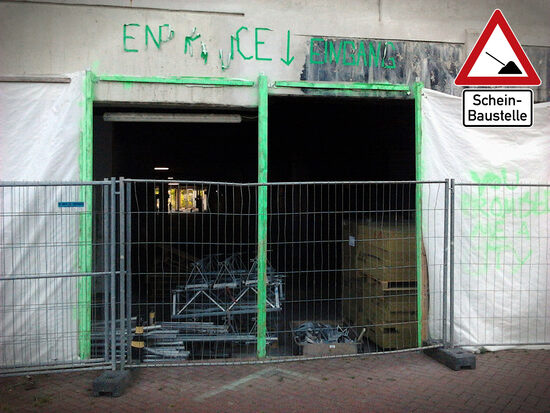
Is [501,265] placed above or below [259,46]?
below

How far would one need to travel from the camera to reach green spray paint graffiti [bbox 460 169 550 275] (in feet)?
21.4

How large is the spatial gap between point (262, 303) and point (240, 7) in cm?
356

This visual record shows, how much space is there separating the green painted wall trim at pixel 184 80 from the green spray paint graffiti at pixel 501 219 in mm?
3125

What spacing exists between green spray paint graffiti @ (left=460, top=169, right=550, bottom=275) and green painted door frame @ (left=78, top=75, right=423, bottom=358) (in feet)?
2.35

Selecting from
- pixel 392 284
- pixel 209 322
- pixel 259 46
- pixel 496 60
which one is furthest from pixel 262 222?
pixel 496 60

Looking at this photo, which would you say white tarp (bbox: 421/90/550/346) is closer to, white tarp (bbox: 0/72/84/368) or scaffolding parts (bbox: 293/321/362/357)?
scaffolding parts (bbox: 293/321/362/357)

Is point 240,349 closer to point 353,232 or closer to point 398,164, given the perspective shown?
point 353,232

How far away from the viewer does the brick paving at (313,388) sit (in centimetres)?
476

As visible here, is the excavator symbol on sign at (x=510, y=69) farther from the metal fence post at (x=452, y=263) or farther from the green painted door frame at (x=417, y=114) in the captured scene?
the metal fence post at (x=452, y=263)

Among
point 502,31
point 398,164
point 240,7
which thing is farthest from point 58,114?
point 398,164

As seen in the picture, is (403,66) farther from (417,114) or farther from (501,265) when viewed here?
(501,265)

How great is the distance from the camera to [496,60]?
5.66 m

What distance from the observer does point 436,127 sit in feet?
21.3

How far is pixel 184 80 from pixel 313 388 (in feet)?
12.3
